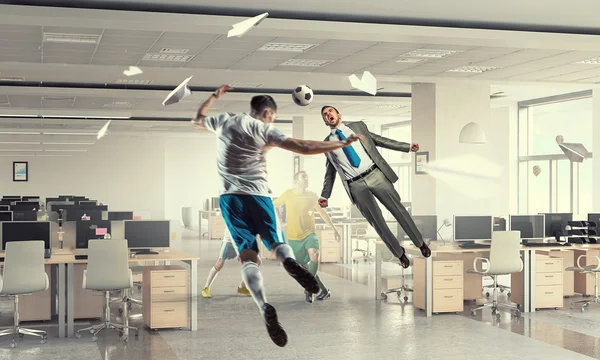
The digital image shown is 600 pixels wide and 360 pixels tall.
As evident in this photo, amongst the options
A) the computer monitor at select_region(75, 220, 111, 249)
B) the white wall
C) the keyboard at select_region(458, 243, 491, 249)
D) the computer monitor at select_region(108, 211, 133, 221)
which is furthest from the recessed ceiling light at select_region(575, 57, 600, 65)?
the white wall

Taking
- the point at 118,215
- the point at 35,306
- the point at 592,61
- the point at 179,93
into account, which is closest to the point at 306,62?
the point at 592,61

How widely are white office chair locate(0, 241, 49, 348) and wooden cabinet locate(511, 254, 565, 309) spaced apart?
8453 millimetres

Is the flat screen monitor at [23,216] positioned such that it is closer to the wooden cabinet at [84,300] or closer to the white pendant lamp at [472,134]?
the wooden cabinet at [84,300]

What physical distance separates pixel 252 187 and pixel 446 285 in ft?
42.1

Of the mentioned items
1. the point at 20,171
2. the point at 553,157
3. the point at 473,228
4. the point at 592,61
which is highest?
the point at 592,61

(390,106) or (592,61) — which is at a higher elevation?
(592,61)

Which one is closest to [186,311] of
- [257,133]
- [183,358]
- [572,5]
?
[183,358]

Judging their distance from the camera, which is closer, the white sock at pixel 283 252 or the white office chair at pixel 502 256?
the white sock at pixel 283 252

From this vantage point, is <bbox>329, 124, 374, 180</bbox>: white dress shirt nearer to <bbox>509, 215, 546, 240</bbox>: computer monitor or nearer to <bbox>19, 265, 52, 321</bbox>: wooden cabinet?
<bbox>19, 265, 52, 321</bbox>: wooden cabinet

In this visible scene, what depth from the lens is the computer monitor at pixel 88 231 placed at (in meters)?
13.0

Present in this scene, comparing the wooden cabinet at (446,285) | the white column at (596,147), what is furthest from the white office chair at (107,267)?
the white column at (596,147)

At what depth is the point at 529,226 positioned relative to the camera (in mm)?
15414

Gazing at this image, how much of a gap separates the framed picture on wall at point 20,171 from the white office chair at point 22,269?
2516 centimetres

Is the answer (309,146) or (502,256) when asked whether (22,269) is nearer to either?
(502,256)
